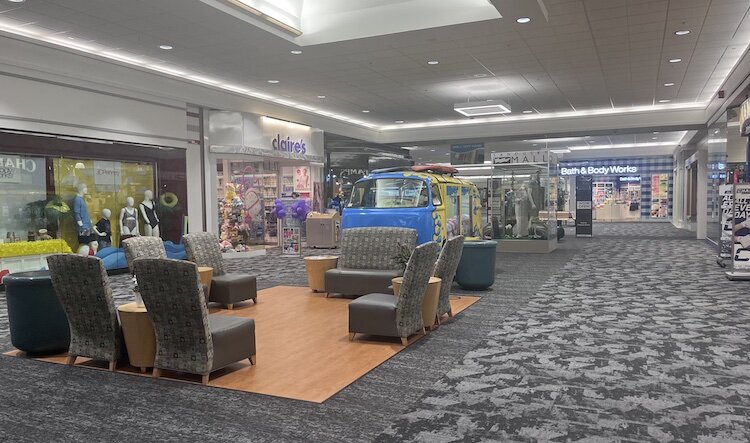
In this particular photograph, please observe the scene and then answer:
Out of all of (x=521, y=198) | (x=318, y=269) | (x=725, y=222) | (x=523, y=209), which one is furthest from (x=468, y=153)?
(x=318, y=269)

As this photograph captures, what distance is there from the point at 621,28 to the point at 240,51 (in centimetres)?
588

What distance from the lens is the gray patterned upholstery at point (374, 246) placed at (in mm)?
7500

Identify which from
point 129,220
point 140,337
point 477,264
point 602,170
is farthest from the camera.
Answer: point 602,170

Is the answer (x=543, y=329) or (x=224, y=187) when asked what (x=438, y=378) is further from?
(x=224, y=187)

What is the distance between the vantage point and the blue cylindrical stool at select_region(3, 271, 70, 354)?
4.86 metres

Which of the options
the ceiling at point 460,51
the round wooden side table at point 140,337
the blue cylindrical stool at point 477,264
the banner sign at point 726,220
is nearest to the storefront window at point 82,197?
the ceiling at point 460,51

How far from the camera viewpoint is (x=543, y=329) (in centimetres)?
567

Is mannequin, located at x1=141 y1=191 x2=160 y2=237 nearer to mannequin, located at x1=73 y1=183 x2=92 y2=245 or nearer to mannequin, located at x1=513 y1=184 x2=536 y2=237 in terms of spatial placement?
mannequin, located at x1=73 y1=183 x2=92 y2=245

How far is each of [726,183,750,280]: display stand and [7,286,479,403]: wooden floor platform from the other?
4631 mm

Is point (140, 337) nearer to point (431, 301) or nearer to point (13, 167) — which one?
point (431, 301)

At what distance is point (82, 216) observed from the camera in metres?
9.69

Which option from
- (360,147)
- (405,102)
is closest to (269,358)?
(405,102)

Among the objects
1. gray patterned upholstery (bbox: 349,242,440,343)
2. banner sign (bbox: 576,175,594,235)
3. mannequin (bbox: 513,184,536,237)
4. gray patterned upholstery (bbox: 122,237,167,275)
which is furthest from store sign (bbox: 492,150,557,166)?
gray patterned upholstery (bbox: 122,237,167,275)

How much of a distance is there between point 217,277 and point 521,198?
9092mm
